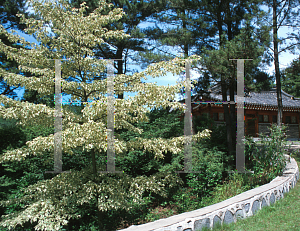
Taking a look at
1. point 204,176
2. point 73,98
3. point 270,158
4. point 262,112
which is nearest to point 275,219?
point 270,158

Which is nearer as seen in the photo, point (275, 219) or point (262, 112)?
point (275, 219)

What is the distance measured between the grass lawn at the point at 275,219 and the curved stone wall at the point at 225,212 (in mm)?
108

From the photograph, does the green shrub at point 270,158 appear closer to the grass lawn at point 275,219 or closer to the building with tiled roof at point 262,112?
the grass lawn at point 275,219

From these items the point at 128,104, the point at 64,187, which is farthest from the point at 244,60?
the point at 64,187

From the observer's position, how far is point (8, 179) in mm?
6078

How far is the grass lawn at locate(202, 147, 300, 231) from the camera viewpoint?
3.30 meters

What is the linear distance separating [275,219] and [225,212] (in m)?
0.86

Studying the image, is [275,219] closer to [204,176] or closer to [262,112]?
[204,176]

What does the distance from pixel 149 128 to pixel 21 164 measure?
4.39 metres

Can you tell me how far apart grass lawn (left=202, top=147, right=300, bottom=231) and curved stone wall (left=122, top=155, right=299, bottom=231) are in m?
0.11

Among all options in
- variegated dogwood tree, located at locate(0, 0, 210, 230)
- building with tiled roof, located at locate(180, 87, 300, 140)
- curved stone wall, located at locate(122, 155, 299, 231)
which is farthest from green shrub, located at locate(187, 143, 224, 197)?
building with tiled roof, located at locate(180, 87, 300, 140)

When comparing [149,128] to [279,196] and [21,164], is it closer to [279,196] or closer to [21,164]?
[21,164]

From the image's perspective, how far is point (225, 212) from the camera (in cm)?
351

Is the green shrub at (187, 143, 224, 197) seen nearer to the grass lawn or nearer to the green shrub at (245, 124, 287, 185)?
the green shrub at (245, 124, 287, 185)
